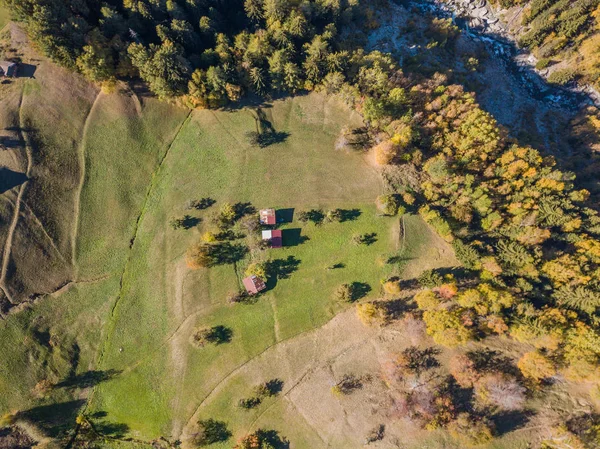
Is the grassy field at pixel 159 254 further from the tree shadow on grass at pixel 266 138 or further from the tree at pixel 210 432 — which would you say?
the tree at pixel 210 432

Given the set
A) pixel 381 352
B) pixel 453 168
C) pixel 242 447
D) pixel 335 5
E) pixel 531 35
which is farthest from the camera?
pixel 531 35

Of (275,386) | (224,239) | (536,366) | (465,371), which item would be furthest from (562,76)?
(275,386)

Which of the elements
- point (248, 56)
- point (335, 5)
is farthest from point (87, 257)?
point (335, 5)

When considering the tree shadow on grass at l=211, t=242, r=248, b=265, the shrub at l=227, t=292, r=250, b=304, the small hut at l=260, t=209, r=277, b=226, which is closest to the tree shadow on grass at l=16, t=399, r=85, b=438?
the shrub at l=227, t=292, r=250, b=304

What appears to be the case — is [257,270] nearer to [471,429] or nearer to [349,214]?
[349,214]

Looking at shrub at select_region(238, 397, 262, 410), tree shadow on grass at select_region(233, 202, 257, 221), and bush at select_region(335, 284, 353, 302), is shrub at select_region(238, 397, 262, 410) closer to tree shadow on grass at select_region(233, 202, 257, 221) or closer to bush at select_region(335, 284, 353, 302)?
bush at select_region(335, 284, 353, 302)

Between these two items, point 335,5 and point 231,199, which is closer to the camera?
point 231,199

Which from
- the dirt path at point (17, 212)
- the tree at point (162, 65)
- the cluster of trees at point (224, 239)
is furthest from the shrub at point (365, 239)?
the dirt path at point (17, 212)

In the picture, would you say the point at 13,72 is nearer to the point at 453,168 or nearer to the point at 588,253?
the point at 453,168
